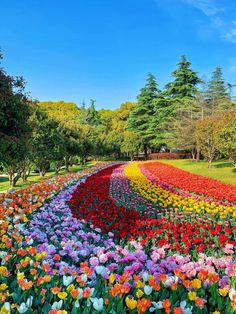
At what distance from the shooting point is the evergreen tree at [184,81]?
41938 mm

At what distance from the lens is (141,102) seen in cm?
4856

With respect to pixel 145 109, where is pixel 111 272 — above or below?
below

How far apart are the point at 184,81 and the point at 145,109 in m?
7.84

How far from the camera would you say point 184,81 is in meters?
42.7

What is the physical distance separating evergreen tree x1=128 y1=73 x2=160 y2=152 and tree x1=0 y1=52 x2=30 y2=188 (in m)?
38.6

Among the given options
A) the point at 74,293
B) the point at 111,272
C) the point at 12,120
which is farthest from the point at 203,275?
the point at 12,120

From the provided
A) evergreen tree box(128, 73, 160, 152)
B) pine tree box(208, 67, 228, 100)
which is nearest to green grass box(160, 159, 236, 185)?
pine tree box(208, 67, 228, 100)

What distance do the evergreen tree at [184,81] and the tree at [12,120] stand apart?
35939mm

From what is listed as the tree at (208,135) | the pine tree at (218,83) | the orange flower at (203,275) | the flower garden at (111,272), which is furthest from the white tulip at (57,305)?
the pine tree at (218,83)

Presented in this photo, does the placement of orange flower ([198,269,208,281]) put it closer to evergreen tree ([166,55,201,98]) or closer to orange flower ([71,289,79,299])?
orange flower ([71,289,79,299])

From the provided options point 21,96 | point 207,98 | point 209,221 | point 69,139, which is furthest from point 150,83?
point 209,221

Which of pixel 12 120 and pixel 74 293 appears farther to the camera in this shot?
pixel 12 120

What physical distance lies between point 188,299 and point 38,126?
15.2 m

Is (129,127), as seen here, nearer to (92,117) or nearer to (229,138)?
(92,117)
